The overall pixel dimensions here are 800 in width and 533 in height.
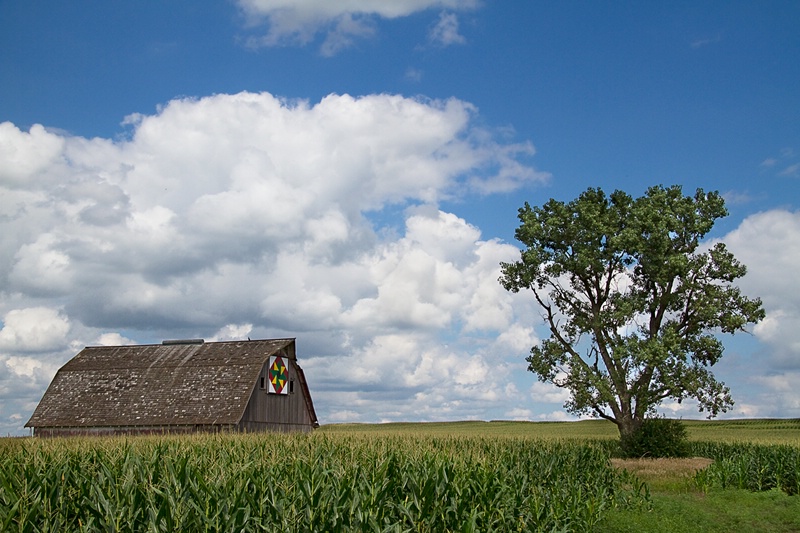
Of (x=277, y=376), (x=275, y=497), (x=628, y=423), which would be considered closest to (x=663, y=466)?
(x=628, y=423)

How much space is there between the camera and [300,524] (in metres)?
11.0

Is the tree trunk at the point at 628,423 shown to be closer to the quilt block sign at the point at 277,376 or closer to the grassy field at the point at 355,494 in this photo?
the grassy field at the point at 355,494

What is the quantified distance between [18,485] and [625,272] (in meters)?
35.8

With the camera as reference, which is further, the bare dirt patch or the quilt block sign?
the quilt block sign

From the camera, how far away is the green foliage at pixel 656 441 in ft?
121

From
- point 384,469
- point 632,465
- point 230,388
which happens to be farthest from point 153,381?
point 384,469

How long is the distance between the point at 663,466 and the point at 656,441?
15.2 ft

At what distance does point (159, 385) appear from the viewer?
4138 cm

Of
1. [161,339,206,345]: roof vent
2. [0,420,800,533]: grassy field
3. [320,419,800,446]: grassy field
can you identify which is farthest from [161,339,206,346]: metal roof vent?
[0,420,800,533]: grassy field

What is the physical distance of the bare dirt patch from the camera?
99.0 feet

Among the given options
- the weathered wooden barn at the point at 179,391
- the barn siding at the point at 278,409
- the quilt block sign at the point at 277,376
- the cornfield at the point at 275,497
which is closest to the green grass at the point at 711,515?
the cornfield at the point at 275,497

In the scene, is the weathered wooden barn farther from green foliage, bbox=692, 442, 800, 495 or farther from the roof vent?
green foliage, bbox=692, 442, 800, 495

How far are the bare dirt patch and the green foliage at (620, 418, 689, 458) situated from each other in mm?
969

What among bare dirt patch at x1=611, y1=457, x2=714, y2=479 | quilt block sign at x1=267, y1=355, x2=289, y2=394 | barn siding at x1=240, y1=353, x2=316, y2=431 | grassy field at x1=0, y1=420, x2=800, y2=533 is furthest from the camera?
quilt block sign at x1=267, y1=355, x2=289, y2=394
